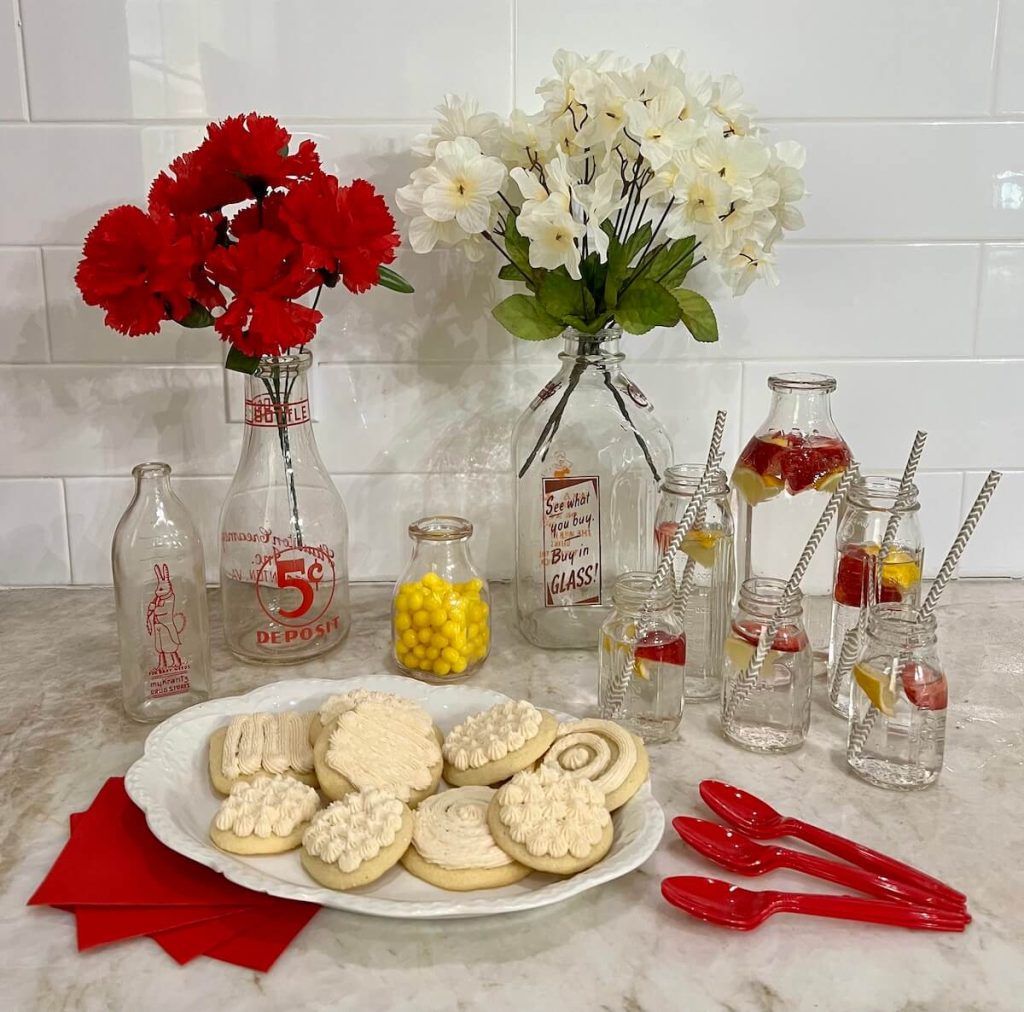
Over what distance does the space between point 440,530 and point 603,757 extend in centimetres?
35

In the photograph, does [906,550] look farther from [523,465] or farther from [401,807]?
[401,807]

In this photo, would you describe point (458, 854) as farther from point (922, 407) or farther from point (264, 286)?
point (922, 407)

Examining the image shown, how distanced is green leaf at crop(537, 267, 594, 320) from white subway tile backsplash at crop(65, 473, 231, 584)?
18.4 inches

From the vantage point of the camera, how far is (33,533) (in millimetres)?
1353

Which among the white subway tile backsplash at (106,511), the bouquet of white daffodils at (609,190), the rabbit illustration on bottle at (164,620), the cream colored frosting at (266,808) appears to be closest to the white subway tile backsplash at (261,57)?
the bouquet of white daffodils at (609,190)

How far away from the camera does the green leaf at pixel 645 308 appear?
1063 millimetres

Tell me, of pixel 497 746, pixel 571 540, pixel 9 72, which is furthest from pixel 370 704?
pixel 9 72

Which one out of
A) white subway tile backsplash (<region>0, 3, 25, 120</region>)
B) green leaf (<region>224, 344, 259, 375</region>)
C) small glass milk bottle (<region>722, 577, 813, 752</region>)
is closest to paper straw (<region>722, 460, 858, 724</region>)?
small glass milk bottle (<region>722, 577, 813, 752</region>)

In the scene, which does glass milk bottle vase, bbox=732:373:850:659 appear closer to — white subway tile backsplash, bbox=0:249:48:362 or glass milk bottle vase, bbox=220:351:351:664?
glass milk bottle vase, bbox=220:351:351:664

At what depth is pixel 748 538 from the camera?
1.18m

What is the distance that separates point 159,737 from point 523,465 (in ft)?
1.53

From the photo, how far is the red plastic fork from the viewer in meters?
0.73

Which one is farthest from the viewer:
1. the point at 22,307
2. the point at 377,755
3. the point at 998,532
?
the point at 998,532

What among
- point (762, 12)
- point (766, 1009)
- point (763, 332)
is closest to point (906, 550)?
point (763, 332)
